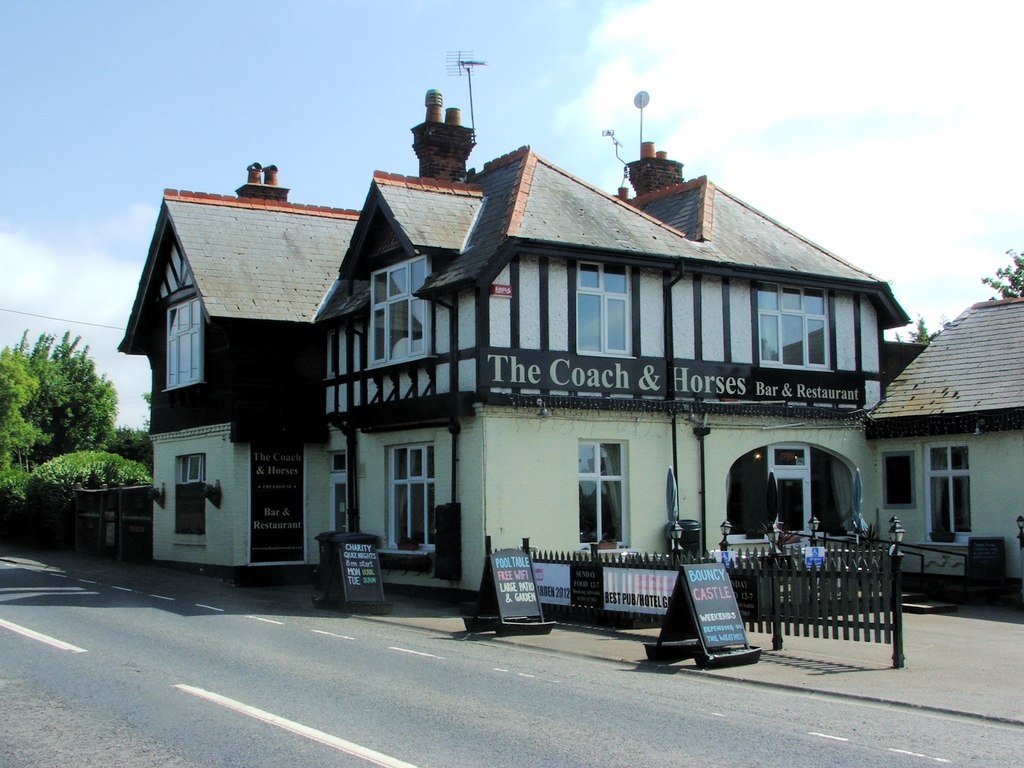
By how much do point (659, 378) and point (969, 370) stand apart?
619 centimetres

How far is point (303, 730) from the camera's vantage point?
834 cm

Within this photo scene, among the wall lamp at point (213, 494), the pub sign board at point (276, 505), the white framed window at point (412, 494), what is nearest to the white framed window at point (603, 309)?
the white framed window at point (412, 494)

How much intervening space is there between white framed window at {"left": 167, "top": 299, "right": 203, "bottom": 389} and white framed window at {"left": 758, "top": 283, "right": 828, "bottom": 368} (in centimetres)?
1152

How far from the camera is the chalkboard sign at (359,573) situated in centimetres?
1766

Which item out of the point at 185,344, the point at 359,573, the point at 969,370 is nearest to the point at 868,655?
the point at 359,573

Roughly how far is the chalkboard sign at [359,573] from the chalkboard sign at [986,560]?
10.1 meters

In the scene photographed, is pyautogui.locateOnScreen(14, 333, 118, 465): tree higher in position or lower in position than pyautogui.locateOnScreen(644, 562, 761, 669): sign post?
higher

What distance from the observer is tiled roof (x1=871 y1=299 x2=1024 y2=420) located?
66.4ft

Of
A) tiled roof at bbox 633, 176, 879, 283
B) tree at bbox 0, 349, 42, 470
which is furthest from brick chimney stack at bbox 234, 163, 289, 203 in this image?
tree at bbox 0, 349, 42, 470

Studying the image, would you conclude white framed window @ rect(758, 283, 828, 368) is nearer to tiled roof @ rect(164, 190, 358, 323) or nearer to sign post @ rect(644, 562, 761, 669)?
tiled roof @ rect(164, 190, 358, 323)

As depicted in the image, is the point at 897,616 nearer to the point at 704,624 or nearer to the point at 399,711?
the point at 704,624

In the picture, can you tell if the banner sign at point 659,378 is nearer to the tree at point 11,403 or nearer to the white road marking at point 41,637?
the white road marking at point 41,637

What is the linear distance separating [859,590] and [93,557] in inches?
893

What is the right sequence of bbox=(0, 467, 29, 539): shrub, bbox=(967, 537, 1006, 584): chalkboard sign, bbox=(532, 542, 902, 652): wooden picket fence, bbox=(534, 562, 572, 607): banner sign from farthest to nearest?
bbox=(0, 467, 29, 539): shrub < bbox=(967, 537, 1006, 584): chalkboard sign < bbox=(534, 562, 572, 607): banner sign < bbox=(532, 542, 902, 652): wooden picket fence
